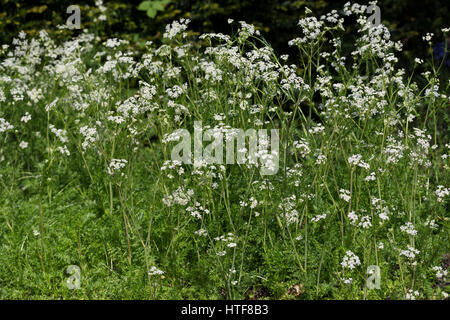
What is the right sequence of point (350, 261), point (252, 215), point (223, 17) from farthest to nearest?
point (223, 17), point (252, 215), point (350, 261)

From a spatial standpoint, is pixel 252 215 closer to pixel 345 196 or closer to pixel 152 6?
pixel 345 196

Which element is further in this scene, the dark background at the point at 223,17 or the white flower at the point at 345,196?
the dark background at the point at 223,17

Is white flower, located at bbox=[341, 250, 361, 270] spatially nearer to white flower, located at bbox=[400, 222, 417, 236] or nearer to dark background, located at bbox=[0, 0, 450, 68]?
white flower, located at bbox=[400, 222, 417, 236]

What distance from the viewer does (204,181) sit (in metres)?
3.16

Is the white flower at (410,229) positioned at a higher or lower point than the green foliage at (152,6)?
lower

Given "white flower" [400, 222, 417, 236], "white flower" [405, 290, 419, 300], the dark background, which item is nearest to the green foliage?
the dark background

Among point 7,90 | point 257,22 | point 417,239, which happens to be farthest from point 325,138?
point 257,22

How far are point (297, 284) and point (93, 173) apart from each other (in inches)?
80.5

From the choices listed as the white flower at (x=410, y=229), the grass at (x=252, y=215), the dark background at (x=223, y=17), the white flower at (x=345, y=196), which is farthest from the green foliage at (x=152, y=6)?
the white flower at (x=410, y=229)

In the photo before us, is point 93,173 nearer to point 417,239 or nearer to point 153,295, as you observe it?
point 153,295

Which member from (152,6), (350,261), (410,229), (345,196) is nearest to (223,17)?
(152,6)

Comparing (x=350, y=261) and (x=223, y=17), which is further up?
(x=223, y=17)

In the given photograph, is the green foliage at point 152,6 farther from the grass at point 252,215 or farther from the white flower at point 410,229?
the white flower at point 410,229

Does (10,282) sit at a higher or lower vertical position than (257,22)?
lower
